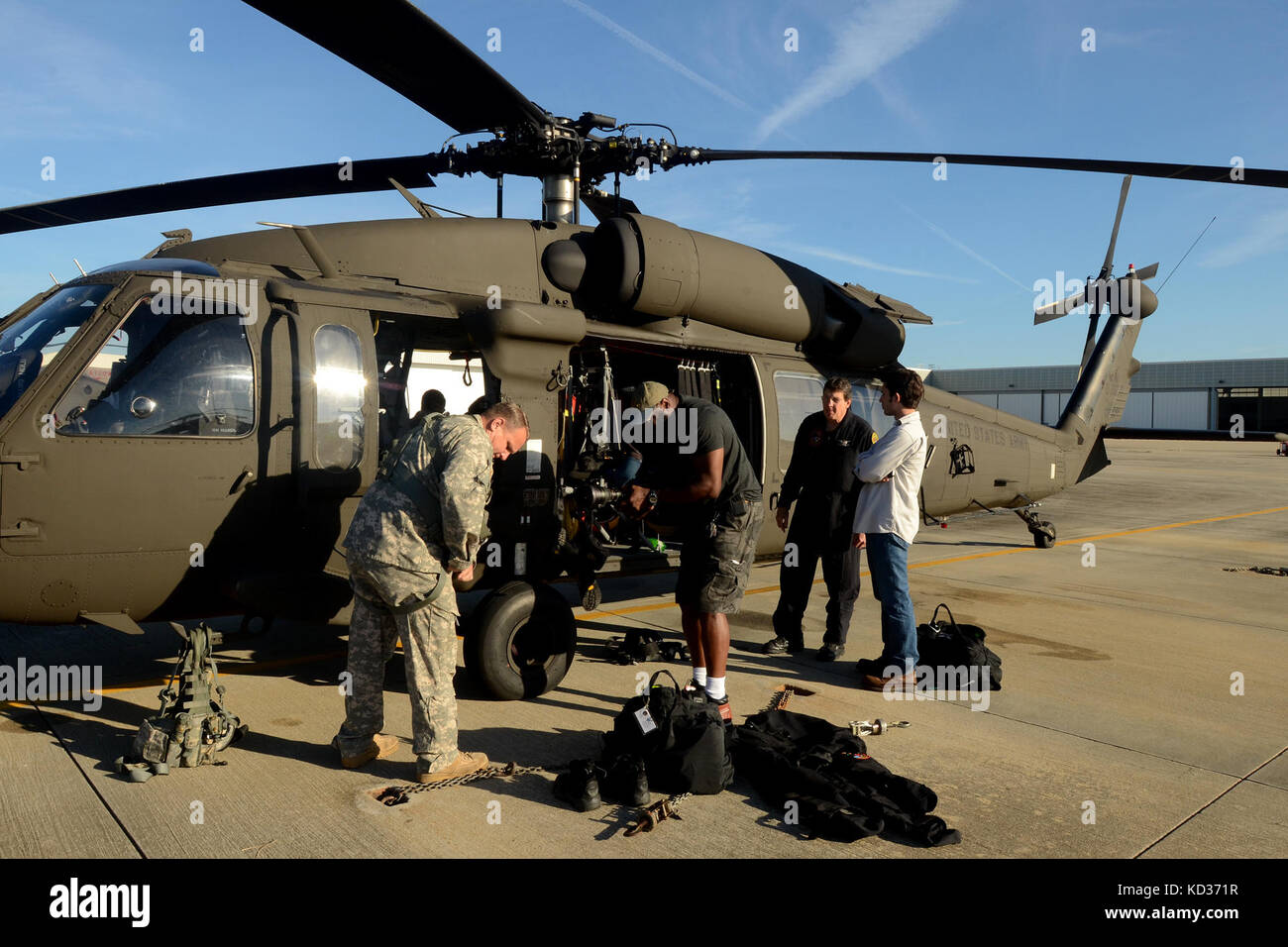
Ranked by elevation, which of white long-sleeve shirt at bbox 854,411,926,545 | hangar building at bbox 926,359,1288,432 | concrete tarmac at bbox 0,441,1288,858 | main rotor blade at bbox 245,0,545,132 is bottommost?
concrete tarmac at bbox 0,441,1288,858

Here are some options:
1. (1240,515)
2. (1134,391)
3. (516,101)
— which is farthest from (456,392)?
(1134,391)

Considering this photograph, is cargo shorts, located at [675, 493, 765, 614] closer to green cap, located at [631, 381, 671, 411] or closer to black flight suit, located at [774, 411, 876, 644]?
green cap, located at [631, 381, 671, 411]

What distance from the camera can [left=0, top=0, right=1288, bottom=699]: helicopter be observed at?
4535mm

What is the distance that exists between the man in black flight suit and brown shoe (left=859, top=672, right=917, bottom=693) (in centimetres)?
72

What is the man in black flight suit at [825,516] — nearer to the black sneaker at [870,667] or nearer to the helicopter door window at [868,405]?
the black sneaker at [870,667]

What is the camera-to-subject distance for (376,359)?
615 cm

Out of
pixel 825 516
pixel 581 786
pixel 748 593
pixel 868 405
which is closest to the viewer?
pixel 581 786

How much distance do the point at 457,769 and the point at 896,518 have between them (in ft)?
10.2

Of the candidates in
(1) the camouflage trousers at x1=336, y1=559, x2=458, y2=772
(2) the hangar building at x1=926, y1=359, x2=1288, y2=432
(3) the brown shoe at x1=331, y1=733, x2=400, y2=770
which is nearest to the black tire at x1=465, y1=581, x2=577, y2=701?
(3) the brown shoe at x1=331, y1=733, x2=400, y2=770

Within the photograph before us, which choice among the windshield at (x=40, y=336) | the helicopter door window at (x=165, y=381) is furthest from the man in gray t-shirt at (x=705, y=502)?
the windshield at (x=40, y=336)

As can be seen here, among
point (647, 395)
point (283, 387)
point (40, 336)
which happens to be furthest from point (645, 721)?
point (40, 336)

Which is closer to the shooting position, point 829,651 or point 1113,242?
point 829,651

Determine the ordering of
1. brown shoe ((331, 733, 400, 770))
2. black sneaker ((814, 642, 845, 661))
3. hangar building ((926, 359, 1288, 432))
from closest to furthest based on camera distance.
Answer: brown shoe ((331, 733, 400, 770)) → black sneaker ((814, 642, 845, 661)) → hangar building ((926, 359, 1288, 432))

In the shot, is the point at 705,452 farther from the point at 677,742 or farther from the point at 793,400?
the point at 793,400
